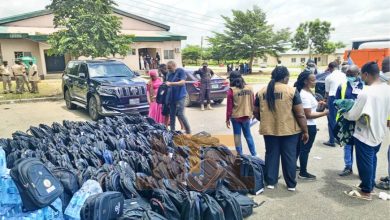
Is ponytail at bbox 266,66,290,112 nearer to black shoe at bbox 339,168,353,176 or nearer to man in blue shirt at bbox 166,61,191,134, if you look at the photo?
black shoe at bbox 339,168,353,176

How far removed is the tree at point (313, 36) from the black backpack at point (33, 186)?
134 ft

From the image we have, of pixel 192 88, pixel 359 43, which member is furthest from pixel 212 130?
pixel 359 43

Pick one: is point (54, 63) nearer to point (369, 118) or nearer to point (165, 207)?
point (165, 207)

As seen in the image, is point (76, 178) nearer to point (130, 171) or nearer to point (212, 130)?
point (130, 171)

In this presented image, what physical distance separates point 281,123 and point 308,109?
1.71 feet

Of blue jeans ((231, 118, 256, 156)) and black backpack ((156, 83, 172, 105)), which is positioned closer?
blue jeans ((231, 118, 256, 156))

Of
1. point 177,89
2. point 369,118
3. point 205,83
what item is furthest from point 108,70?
point 369,118

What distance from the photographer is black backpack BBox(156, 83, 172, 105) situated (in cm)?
651

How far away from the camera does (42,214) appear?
2.74 metres

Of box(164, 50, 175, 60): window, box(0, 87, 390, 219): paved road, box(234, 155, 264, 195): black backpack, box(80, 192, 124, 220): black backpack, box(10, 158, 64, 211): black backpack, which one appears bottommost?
box(0, 87, 390, 219): paved road

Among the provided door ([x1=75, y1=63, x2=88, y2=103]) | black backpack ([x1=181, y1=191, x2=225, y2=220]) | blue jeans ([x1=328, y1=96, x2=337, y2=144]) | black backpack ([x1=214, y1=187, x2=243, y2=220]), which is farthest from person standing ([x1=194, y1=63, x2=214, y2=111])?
black backpack ([x1=181, y1=191, x2=225, y2=220])

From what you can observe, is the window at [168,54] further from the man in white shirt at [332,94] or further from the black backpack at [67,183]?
the black backpack at [67,183]

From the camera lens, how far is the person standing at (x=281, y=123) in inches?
155

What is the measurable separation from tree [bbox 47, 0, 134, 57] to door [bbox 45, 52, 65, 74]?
365 inches
